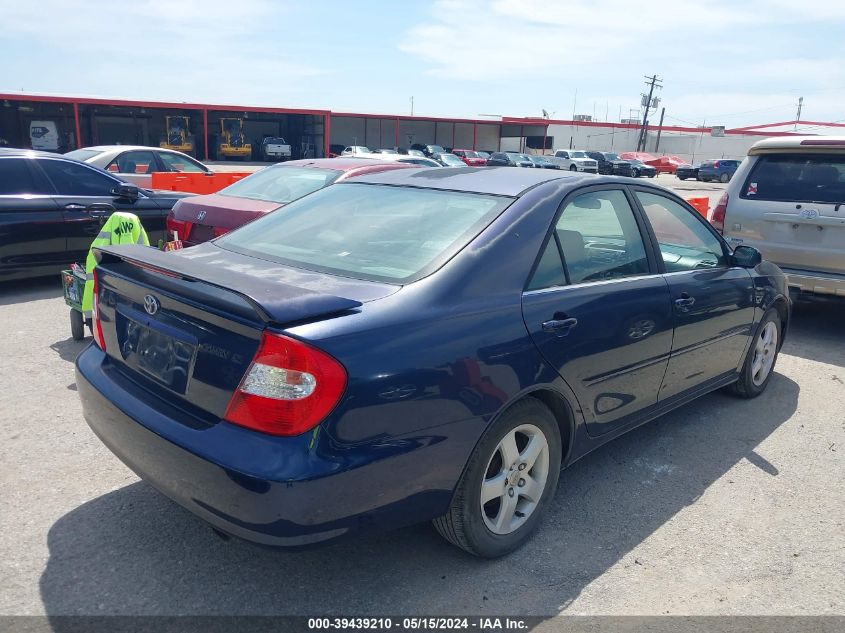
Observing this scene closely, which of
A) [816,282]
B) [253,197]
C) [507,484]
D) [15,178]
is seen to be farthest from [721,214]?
[15,178]

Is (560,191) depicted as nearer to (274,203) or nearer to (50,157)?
(274,203)

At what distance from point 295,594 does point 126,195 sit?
19.7 ft

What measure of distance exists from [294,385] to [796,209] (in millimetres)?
5983

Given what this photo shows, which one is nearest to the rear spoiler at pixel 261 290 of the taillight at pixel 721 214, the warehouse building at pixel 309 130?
the taillight at pixel 721 214

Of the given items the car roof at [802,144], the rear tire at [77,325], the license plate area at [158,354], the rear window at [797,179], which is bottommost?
the rear tire at [77,325]

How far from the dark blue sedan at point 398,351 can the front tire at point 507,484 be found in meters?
0.01

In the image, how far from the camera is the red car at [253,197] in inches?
245

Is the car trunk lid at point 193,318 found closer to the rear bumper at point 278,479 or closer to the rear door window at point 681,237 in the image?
the rear bumper at point 278,479

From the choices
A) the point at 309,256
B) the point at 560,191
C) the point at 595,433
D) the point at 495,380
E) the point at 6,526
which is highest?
the point at 560,191

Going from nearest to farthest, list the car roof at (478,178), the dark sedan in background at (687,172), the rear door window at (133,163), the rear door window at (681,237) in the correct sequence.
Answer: the car roof at (478,178) < the rear door window at (681,237) < the rear door window at (133,163) < the dark sedan in background at (687,172)

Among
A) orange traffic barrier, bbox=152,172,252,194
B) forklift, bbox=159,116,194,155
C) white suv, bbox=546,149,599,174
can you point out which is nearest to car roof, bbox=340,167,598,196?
orange traffic barrier, bbox=152,172,252,194

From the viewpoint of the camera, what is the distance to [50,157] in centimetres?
776

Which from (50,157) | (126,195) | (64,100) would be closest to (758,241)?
(126,195)

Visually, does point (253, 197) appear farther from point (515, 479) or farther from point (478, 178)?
point (515, 479)
